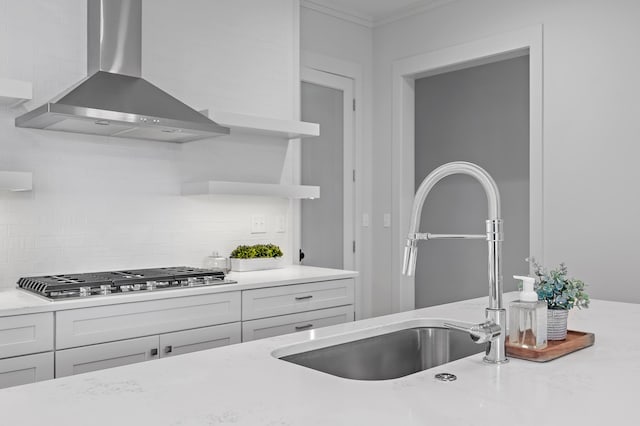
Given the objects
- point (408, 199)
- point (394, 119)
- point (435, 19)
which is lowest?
point (408, 199)

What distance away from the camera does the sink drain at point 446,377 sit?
4.18 feet

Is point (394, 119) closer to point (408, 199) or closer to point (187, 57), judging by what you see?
point (408, 199)

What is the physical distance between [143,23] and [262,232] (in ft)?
4.81

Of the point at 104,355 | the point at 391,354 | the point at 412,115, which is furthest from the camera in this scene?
the point at 412,115

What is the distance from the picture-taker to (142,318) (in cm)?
260

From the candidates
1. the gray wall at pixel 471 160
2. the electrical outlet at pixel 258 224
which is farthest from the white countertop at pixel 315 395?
the gray wall at pixel 471 160

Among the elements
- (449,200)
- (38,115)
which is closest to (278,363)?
(38,115)

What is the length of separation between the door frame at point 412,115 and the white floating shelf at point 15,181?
2.80 metres

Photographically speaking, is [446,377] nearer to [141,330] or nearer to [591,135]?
[141,330]

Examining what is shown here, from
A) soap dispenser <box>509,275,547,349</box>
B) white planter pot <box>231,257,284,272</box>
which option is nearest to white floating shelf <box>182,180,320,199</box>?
white planter pot <box>231,257,284,272</box>

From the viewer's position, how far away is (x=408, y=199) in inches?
184

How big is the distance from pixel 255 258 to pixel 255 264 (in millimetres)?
38

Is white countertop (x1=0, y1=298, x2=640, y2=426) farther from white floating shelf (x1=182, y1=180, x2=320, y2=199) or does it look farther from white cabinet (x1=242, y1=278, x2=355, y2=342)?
white floating shelf (x1=182, y1=180, x2=320, y2=199)

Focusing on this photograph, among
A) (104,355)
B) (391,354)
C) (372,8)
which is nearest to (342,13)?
(372,8)
